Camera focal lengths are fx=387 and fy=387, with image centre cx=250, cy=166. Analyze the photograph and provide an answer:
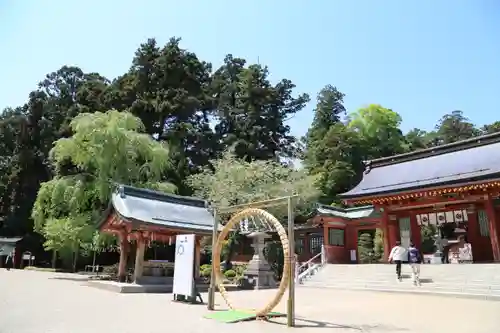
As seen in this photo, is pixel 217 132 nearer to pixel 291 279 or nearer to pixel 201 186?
pixel 201 186

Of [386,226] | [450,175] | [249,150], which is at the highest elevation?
[249,150]

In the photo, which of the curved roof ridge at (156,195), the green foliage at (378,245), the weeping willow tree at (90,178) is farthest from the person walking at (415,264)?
the weeping willow tree at (90,178)

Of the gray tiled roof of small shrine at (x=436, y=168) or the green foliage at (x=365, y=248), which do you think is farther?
the green foliage at (x=365, y=248)

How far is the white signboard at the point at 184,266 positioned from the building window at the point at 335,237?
14634 millimetres

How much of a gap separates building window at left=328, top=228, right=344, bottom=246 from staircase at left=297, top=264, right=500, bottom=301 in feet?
14.3

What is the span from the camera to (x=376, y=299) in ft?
40.3

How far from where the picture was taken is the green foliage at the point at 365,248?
2748 cm

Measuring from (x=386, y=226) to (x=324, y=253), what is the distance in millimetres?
3714

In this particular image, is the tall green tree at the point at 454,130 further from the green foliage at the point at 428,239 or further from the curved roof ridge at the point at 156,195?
the curved roof ridge at the point at 156,195

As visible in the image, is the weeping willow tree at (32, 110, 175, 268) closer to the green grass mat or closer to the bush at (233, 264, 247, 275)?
the bush at (233, 264, 247, 275)

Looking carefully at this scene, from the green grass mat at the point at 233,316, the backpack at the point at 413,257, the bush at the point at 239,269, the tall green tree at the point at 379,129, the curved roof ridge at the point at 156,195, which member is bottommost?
the green grass mat at the point at 233,316

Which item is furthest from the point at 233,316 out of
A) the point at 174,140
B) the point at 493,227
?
the point at 174,140

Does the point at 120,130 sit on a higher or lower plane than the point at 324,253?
higher

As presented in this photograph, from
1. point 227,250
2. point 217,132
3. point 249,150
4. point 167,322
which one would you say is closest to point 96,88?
point 217,132
